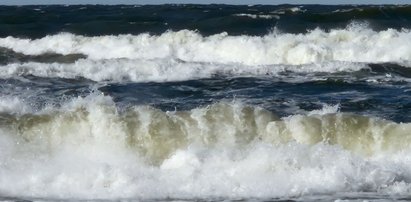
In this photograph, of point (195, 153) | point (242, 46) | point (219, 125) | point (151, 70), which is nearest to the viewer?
point (195, 153)

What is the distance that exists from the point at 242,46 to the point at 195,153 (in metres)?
16.2

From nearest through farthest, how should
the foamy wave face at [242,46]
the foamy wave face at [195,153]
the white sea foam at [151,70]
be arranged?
the foamy wave face at [195,153]
the white sea foam at [151,70]
the foamy wave face at [242,46]

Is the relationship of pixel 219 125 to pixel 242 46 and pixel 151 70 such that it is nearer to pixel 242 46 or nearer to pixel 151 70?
pixel 151 70

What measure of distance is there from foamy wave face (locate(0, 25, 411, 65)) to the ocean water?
78 mm

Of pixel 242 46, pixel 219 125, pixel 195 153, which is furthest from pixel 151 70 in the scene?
pixel 195 153

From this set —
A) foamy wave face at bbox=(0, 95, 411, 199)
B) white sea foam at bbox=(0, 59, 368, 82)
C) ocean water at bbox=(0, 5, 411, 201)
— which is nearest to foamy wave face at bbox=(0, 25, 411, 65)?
ocean water at bbox=(0, 5, 411, 201)

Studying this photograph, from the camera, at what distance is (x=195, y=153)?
35.0 ft

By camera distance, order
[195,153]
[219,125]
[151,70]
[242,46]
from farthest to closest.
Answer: [242,46] → [151,70] → [219,125] → [195,153]

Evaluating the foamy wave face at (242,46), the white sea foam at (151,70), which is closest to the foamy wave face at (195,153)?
the white sea foam at (151,70)

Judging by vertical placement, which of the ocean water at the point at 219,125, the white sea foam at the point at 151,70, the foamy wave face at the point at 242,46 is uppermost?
the ocean water at the point at 219,125

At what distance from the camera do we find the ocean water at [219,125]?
9711 mm

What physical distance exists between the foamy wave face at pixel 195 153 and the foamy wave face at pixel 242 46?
1259 cm

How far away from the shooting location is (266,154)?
10398 mm

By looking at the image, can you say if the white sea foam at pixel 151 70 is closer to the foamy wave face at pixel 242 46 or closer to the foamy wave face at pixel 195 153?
the foamy wave face at pixel 242 46
